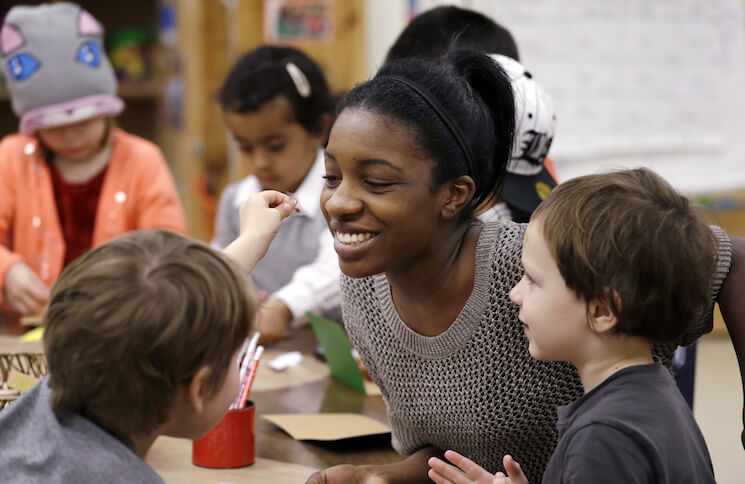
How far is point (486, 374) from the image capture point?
3.85ft

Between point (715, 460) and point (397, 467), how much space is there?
161 centimetres

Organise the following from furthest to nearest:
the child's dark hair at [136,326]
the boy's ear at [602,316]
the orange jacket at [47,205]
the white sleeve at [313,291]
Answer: the orange jacket at [47,205] → the white sleeve at [313,291] → the boy's ear at [602,316] → the child's dark hair at [136,326]

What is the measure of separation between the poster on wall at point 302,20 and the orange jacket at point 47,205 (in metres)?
1.54

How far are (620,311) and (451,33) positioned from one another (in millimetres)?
876

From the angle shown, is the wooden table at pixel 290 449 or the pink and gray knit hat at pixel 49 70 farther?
the pink and gray knit hat at pixel 49 70

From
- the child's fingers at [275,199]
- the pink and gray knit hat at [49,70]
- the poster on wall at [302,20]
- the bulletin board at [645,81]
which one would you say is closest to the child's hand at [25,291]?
the pink and gray knit hat at [49,70]

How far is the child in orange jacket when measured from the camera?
2.10 m

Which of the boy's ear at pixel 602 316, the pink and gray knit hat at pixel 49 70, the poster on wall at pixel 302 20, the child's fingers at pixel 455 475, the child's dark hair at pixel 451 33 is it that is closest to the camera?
the boy's ear at pixel 602 316

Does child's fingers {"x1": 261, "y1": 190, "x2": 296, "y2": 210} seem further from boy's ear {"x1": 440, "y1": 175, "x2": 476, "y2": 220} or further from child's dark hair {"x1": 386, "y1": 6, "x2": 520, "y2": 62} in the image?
child's dark hair {"x1": 386, "y1": 6, "x2": 520, "y2": 62}

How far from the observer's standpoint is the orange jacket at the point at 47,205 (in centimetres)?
220

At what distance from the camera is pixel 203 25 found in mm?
4512

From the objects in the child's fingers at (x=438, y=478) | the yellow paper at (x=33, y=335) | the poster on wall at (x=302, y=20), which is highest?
the poster on wall at (x=302, y=20)

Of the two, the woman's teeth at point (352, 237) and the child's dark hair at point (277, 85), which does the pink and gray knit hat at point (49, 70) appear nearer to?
the child's dark hair at point (277, 85)

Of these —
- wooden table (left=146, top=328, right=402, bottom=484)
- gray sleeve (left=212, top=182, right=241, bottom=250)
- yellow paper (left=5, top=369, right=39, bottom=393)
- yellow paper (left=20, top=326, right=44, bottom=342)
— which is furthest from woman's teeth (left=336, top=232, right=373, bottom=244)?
gray sleeve (left=212, top=182, right=241, bottom=250)
